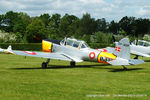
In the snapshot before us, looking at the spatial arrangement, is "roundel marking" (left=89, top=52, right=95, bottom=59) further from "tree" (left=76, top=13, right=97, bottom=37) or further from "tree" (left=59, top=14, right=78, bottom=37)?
"tree" (left=59, top=14, right=78, bottom=37)

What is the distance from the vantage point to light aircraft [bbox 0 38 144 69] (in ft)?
52.5

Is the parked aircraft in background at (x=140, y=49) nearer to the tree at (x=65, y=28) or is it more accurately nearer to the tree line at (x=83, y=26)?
the tree line at (x=83, y=26)

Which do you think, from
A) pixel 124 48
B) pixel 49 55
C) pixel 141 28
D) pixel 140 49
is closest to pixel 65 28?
pixel 141 28

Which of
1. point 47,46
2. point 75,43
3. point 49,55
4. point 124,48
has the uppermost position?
point 75,43

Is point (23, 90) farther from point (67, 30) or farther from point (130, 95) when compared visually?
point (67, 30)

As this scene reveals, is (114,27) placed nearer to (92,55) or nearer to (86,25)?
(86,25)

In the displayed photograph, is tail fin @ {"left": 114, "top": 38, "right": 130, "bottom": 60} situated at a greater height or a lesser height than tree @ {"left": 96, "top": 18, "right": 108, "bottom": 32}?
lesser

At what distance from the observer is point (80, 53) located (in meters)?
18.1

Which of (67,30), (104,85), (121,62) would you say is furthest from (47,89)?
(67,30)

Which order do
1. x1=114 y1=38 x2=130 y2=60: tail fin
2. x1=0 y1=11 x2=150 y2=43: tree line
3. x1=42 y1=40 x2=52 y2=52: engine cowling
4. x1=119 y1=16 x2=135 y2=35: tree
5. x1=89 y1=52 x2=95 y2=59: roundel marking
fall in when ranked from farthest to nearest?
x1=119 y1=16 x2=135 y2=35: tree → x1=0 y1=11 x2=150 y2=43: tree line → x1=42 y1=40 x2=52 y2=52: engine cowling → x1=89 y1=52 x2=95 y2=59: roundel marking → x1=114 y1=38 x2=130 y2=60: tail fin

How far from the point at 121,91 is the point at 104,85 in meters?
1.41

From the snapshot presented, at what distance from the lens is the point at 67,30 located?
12394 cm

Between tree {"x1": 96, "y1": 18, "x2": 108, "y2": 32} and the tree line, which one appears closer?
the tree line

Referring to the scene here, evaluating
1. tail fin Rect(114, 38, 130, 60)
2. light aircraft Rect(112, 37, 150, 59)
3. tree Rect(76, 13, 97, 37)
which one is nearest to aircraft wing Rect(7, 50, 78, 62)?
tail fin Rect(114, 38, 130, 60)
